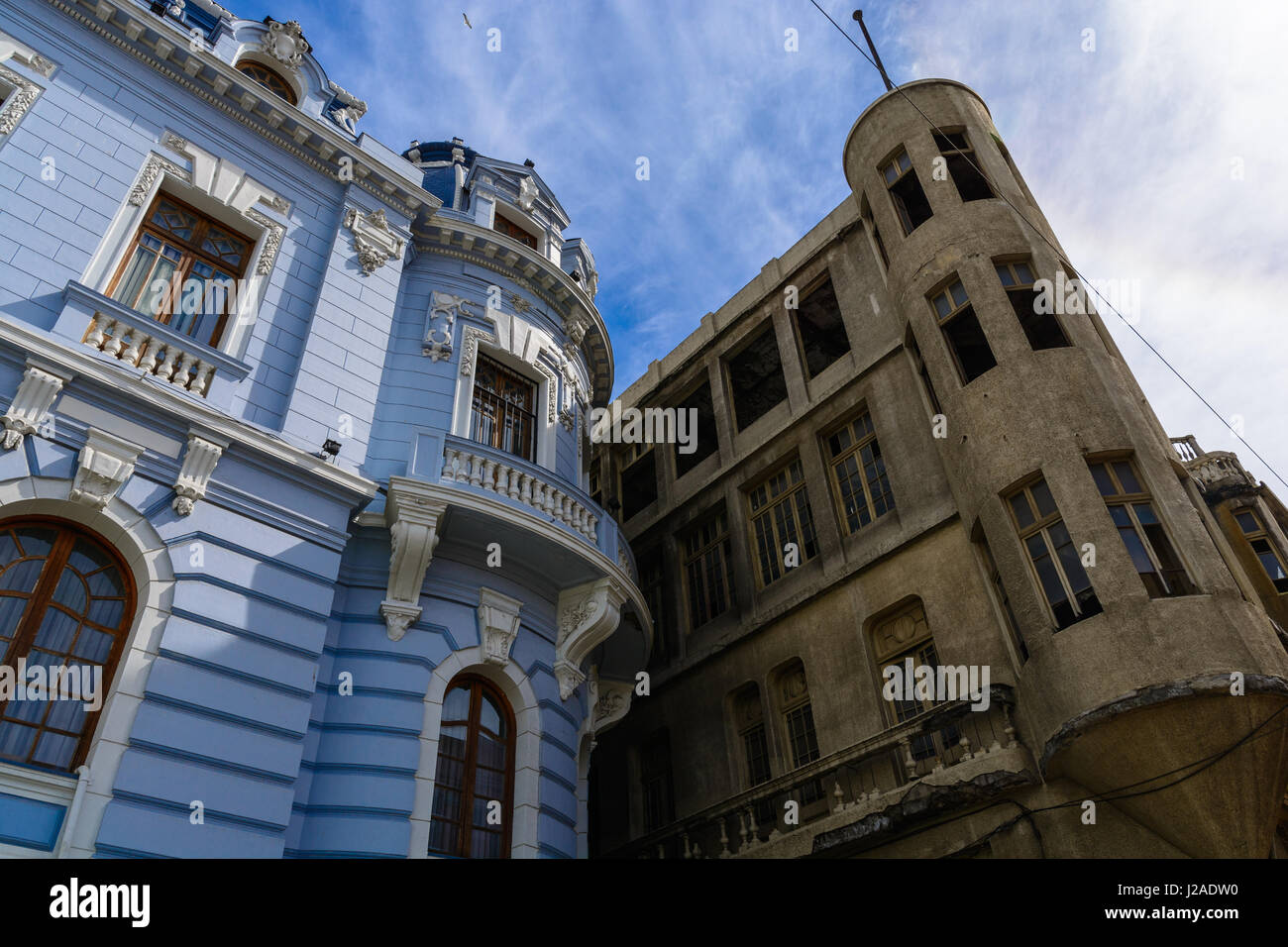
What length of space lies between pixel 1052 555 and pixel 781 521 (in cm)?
740

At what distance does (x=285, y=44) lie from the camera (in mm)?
14578

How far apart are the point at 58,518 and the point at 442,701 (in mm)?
4699

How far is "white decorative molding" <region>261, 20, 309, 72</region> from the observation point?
14398 millimetres

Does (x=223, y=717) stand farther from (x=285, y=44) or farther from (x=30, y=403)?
(x=285, y=44)

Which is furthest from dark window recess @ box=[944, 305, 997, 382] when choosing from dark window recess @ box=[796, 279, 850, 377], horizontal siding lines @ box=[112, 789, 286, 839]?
horizontal siding lines @ box=[112, 789, 286, 839]

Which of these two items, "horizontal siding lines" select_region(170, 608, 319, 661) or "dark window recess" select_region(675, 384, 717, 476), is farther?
"dark window recess" select_region(675, 384, 717, 476)

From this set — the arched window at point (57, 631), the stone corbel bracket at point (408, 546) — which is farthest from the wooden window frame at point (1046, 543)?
the arched window at point (57, 631)

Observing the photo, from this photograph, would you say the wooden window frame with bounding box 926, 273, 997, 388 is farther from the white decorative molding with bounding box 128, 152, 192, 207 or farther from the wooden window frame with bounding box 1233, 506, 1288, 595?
the wooden window frame with bounding box 1233, 506, 1288, 595

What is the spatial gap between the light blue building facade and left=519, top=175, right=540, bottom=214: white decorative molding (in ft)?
5.04

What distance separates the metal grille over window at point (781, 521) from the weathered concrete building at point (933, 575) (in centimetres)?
7

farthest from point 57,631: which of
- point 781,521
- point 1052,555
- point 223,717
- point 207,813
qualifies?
point 781,521

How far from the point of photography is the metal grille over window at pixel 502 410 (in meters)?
14.2

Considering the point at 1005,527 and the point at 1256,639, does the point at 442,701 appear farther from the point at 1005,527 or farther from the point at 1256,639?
the point at 1256,639

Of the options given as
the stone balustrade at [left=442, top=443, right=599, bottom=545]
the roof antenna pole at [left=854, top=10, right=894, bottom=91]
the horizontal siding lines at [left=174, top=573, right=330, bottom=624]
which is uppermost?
the roof antenna pole at [left=854, top=10, right=894, bottom=91]
